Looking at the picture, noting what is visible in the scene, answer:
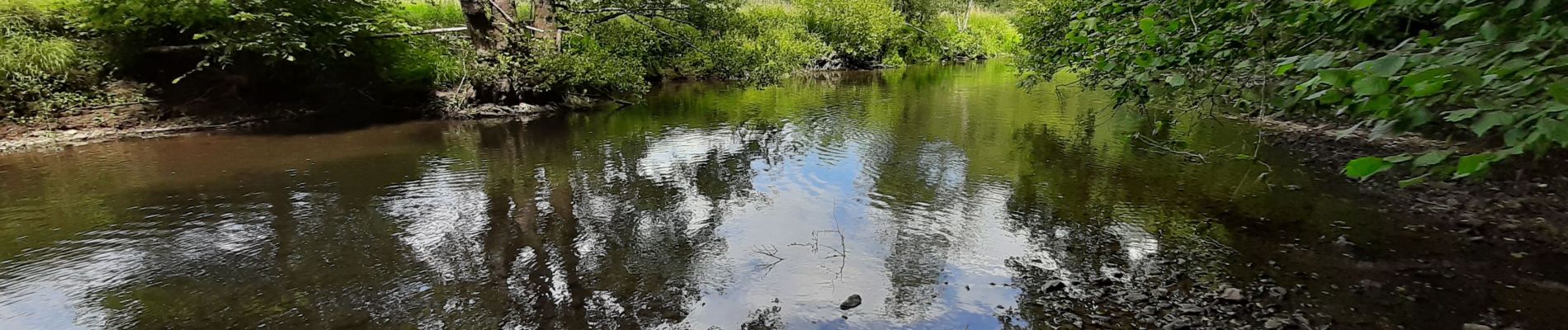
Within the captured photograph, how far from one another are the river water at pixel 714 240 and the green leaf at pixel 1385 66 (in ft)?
2.89

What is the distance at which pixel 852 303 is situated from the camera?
18.0 ft

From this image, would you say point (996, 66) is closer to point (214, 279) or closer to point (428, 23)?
point (428, 23)

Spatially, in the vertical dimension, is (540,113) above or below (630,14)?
below

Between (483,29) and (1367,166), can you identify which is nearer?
(1367,166)

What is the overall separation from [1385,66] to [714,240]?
558cm

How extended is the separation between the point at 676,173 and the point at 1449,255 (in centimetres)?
824

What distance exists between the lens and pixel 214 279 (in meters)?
5.95

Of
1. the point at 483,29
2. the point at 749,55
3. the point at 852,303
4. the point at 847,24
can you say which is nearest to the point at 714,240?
the point at 852,303

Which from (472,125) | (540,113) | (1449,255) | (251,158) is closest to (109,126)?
(251,158)

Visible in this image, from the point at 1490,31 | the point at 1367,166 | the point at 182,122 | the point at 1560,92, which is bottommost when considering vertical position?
the point at 182,122

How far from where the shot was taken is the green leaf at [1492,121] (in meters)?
2.10

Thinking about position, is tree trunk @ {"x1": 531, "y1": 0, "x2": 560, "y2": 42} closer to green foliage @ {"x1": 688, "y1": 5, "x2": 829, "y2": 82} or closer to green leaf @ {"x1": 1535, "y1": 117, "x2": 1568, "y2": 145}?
green foliage @ {"x1": 688, "y1": 5, "x2": 829, "y2": 82}

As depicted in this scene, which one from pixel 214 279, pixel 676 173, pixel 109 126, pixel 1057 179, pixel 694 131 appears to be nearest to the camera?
pixel 214 279

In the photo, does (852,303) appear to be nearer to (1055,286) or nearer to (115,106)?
(1055,286)
